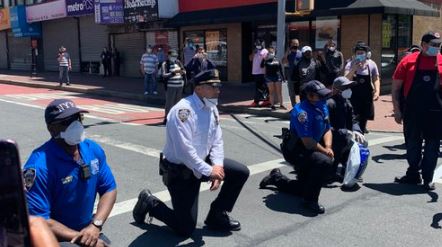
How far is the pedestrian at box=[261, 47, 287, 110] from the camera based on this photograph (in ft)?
44.6

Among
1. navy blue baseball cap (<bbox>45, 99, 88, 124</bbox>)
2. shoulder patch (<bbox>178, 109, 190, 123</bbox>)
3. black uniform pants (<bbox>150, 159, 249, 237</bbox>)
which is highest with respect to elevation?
navy blue baseball cap (<bbox>45, 99, 88, 124</bbox>)

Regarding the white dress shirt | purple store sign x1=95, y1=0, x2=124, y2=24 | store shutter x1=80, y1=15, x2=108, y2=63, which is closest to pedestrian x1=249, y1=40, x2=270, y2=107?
the white dress shirt

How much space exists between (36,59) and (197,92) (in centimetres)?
3202

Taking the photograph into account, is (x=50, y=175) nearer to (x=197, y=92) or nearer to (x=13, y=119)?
(x=197, y=92)

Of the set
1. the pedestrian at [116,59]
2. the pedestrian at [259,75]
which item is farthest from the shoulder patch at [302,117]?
the pedestrian at [116,59]

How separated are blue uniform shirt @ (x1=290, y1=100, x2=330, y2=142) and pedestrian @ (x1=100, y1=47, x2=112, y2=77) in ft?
73.2

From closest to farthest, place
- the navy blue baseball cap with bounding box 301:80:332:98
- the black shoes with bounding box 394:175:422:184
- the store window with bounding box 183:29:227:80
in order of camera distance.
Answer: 1. the navy blue baseball cap with bounding box 301:80:332:98
2. the black shoes with bounding box 394:175:422:184
3. the store window with bounding box 183:29:227:80

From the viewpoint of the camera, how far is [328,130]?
5.97 meters

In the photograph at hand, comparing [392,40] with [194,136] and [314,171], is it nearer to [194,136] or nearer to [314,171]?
[314,171]

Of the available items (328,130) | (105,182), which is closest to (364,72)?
(328,130)

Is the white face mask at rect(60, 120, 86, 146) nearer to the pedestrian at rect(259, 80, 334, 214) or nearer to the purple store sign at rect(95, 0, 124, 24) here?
the pedestrian at rect(259, 80, 334, 214)

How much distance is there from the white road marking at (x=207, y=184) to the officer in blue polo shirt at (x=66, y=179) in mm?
2247

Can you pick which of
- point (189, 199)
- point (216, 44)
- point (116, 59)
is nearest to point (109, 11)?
point (116, 59)

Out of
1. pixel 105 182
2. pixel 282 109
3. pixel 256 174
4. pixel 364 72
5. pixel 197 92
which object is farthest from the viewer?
pixel 282 109
